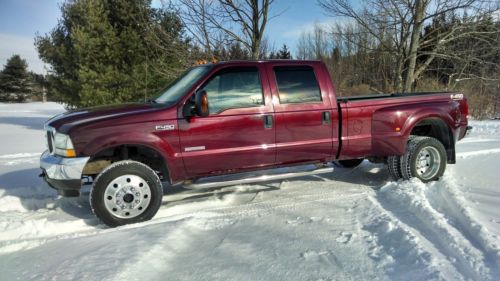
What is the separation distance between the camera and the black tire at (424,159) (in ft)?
18.0

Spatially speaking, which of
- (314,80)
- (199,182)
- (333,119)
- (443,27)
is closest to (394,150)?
(333,119)

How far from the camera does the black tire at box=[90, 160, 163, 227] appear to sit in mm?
4102

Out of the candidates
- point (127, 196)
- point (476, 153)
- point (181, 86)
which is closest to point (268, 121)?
point (181, 86)

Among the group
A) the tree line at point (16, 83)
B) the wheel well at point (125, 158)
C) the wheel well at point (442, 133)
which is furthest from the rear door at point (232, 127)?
the tree line at point (16, 83)

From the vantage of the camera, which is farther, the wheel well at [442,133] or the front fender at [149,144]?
the wheel well at [442,133]

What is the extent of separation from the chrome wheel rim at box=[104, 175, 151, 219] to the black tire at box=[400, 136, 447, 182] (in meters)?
3.64

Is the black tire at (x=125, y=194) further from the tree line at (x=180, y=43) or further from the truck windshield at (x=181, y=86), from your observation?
the tree line at (x=180, y=43)

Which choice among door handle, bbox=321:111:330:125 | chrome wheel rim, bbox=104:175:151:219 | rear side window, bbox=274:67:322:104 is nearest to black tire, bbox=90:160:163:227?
chrome wheel rim, bbox=104:175:151:219

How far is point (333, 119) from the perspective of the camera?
16.6 ft

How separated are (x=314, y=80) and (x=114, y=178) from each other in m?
2.82

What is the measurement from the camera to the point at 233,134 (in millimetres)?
4570

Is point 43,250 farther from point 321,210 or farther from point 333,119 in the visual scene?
point 333,119

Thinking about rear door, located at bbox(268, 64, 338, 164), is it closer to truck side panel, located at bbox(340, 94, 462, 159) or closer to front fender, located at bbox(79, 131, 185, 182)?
truck side panel, located at bbox(340, 94, 462, 159)

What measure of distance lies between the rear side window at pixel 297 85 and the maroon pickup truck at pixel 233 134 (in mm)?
14
